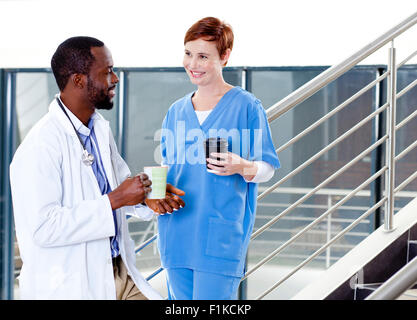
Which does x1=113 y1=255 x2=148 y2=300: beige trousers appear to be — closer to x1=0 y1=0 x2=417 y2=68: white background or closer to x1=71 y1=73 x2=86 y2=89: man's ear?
x1=71 y1=73 x2=86 y2=89: man's ear

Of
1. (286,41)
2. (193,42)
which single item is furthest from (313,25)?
(193,42)

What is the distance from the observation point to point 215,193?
1.31 m

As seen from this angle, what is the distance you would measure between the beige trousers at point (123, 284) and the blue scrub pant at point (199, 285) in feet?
0.68

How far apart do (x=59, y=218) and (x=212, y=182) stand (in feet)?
1.37

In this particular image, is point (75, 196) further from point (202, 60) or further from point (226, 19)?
point (226, 19)

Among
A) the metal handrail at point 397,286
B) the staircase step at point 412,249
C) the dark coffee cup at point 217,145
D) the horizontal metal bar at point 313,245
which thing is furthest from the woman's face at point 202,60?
the horizontal metal bar at point 313,245

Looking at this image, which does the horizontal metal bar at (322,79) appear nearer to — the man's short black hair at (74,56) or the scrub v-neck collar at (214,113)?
the scrub v-neck collar at (214,113)

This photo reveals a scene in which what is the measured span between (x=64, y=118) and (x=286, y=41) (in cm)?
344

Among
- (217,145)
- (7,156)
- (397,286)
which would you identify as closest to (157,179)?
(217,145)

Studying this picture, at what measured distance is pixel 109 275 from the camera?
3.60 ft

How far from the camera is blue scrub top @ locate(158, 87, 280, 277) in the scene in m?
1.31

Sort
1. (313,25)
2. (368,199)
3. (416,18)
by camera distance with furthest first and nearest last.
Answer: (368,199) < (313,25) < (416,18)

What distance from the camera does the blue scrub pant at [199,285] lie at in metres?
1.30
